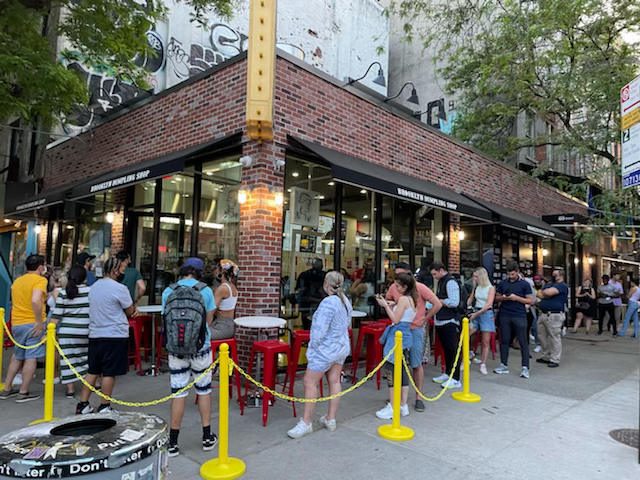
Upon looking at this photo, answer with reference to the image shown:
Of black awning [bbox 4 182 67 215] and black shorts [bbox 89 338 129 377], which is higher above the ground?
black awning [bbox 4 182 67 215]

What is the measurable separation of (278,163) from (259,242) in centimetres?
125

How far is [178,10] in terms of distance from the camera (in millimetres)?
15469

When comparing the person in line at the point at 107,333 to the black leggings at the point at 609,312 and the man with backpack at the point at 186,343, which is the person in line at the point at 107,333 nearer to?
the man with backpack at the point at 186,343

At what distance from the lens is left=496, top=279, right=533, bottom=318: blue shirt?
7.60 m

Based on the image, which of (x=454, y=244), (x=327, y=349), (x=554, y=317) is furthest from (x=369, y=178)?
(x=454, y=244)

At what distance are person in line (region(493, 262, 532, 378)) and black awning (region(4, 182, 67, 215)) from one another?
980 centimetres

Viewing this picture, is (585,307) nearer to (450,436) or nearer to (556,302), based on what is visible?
(556,302)

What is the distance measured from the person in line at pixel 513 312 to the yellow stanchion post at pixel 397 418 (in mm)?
3578

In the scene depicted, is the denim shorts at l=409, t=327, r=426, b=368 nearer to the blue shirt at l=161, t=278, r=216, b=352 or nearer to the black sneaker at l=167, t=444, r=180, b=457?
the blue shirt at l=161, t=278, r=216, b=352

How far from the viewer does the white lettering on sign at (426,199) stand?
7.30 metres

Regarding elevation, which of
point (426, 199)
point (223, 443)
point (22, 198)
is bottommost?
point (223, 443)

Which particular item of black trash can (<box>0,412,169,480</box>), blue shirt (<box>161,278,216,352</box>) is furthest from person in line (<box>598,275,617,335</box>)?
black trash can (<box>0,412,169,480</box>)

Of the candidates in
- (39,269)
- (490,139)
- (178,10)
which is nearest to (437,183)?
(490,139)

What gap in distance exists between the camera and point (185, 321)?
4027mm
